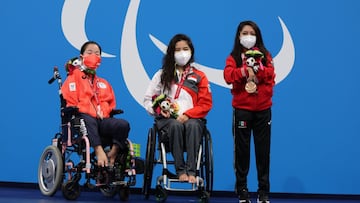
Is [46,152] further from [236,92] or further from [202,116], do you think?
[236,92]

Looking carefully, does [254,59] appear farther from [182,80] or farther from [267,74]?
[182,80]

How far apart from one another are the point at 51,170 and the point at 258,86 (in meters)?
1.51

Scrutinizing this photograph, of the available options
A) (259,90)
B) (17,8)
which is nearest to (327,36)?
(259,90)

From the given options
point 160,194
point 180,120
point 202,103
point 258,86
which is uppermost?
point 258,86

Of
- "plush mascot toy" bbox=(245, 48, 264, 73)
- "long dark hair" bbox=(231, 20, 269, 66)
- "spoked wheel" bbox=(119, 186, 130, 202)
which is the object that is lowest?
"spoked wheel" bbox=(119, 186, 130, 202)

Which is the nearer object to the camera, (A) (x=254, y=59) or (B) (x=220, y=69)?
(A) (x=254, y=59)

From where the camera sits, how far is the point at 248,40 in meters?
4.09

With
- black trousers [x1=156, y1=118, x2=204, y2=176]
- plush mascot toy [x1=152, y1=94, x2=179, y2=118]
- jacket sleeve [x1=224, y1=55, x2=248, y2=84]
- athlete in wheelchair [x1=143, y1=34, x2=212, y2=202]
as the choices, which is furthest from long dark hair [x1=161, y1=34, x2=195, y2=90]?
jacket sleeve [x1=224, y1=55, x2=248, y2=84]

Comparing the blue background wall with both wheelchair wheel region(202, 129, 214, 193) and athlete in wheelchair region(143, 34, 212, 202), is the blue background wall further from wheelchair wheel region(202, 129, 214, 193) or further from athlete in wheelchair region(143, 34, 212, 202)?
wheelchair wheel region(202, 129, 214, 193)

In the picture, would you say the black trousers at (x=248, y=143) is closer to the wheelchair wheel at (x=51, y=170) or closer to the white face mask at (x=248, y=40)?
the white face mask at (x=248, y=40)

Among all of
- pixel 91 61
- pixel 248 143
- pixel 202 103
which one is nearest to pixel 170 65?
pixel 202 103

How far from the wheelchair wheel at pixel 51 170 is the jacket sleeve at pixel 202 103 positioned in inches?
35.6

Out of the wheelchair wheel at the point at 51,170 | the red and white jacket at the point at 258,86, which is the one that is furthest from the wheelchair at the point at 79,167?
the red and white jacket at the point at 258,86

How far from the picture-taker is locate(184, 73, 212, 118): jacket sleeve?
14.1 ft
